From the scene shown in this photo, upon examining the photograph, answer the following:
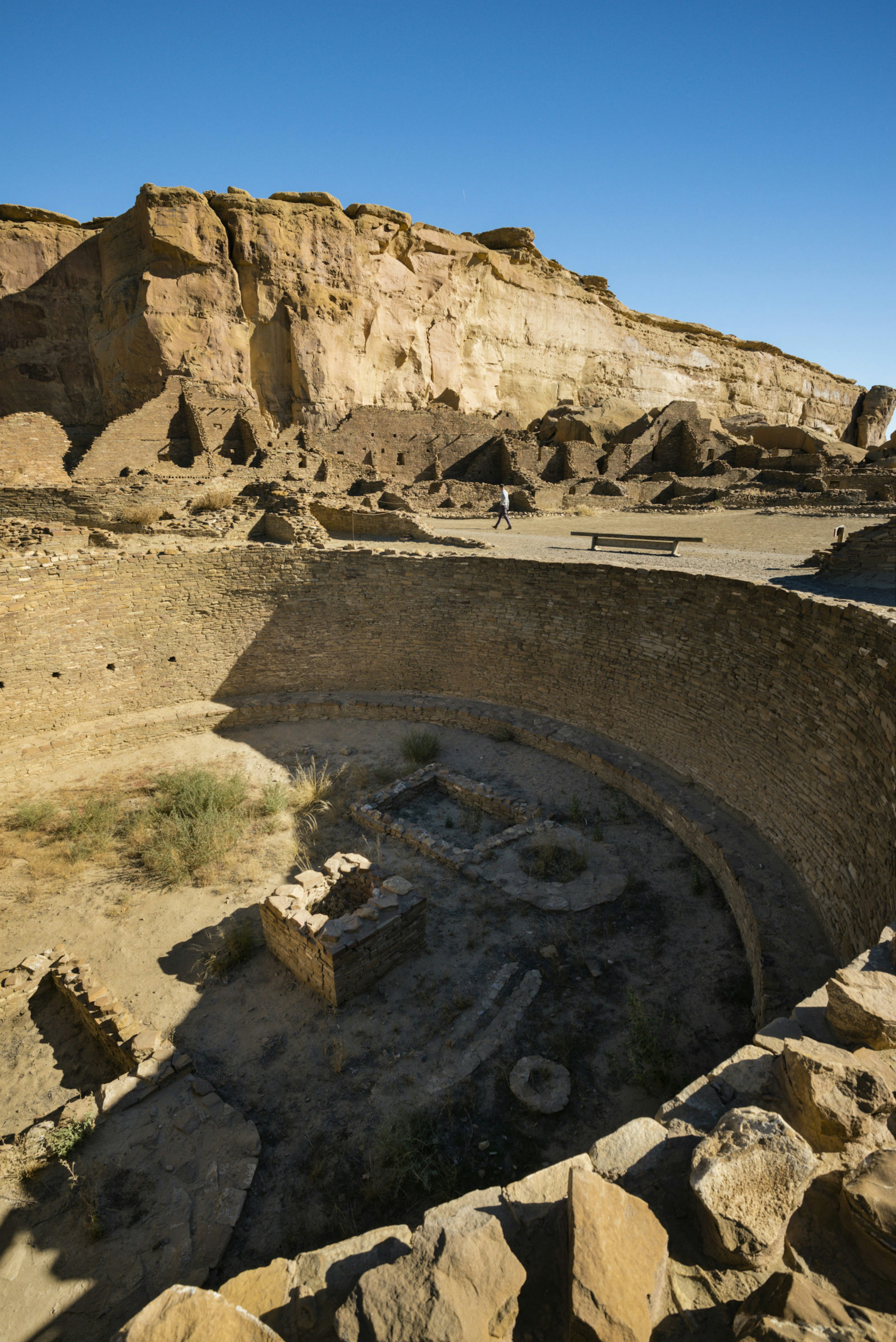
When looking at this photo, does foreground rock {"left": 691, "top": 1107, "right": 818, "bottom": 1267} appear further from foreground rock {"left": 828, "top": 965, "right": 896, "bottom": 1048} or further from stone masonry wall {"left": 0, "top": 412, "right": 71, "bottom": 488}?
stone masonry wall {"left": 0, "top": 412, "right": 71, "bottom": 488}

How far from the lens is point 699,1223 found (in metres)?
2.20

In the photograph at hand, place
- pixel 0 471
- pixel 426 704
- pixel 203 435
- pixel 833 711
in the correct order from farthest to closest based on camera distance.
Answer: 1. pixel 203 435
2. pixel 0 471
3. pixel 426 704
4. pixel 833 711

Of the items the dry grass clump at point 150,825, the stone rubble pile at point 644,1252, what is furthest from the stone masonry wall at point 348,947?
the stone rubble pile at point 644,1252

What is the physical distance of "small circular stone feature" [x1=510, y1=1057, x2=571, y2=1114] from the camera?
428 centimetres

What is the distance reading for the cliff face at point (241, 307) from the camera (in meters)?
21.9

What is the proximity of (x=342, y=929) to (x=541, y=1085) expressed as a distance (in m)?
2.00

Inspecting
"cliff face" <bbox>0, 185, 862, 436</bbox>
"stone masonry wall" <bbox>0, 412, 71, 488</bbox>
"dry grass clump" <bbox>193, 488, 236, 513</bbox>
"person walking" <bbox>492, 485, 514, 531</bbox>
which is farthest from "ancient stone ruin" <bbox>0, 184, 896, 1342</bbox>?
"cliff face" <bbox>0, 185, 862, 436</bbox>

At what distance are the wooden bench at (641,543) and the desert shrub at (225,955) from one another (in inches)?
388

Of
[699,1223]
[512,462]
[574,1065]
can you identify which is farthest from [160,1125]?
[512,462]

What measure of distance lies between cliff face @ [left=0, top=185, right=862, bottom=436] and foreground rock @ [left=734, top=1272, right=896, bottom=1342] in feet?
77.9

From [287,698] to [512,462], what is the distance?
15919 mm

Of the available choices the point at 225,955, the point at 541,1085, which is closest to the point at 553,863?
the point at 541,1085

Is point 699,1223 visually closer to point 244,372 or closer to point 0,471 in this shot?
point 0,471

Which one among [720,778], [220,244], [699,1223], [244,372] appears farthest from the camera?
[244,372]
